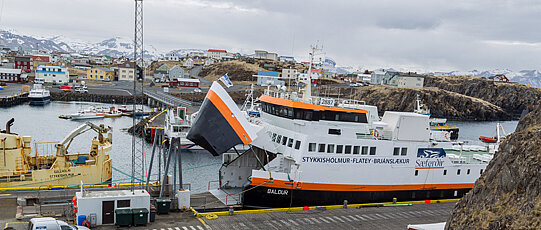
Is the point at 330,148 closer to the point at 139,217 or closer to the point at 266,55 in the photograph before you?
the point at 139,217

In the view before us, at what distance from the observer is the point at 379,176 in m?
24.5

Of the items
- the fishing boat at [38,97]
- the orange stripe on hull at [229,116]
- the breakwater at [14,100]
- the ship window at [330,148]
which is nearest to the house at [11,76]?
the breakwater at [14,100]

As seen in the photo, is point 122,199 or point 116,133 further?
point 116,133

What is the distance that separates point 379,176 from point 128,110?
67.6 meters

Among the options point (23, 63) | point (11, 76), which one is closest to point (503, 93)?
point (11, 76)

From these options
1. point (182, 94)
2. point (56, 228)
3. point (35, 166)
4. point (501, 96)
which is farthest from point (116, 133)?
point (501, 96)

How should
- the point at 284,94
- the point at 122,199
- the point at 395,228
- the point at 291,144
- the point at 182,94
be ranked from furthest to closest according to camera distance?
the point at 182,94 → the point at 284,94 → the point at 291,144 → the point at 395,228 → the point at 122,199

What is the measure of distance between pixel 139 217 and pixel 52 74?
11150 cm

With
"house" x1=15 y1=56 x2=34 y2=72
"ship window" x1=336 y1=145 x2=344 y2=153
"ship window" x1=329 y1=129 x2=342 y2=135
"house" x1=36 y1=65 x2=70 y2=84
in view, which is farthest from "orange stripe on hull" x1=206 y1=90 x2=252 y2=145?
"house" x1=15 y1=56 x2=34 y2=72

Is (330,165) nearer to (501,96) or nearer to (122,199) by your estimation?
(122,199)

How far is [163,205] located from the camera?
1889 centimetres

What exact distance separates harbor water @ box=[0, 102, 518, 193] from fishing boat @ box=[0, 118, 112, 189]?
2019mm

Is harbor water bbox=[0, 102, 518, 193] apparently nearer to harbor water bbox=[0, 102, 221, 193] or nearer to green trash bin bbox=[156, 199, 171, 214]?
harbor water bbox=[0, 102, 221, 193]

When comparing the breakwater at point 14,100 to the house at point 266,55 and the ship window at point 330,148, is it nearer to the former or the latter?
the ship window at point 330,148
